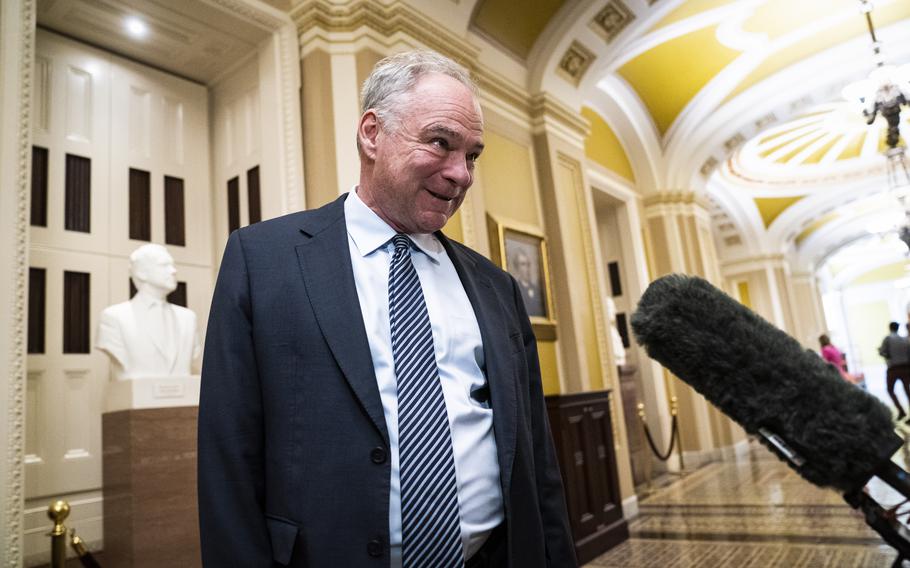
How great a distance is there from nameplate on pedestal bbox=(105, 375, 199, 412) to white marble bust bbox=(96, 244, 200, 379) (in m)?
0.04

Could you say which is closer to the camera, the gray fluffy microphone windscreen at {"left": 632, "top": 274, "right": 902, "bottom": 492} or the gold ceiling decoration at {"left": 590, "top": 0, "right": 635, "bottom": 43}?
the gray fluffy microphone windscreen at {"left": 632, "top": 274, "right": 902, "bottom": 492}

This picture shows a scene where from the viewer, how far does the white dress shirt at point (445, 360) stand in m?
1.19

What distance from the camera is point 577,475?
487 cm

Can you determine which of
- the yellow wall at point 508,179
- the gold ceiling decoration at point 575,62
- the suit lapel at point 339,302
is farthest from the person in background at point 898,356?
the suit lapel at point 339,302

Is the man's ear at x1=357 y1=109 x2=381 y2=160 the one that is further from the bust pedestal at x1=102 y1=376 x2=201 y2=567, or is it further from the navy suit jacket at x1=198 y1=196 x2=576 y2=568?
the bust pedestal at x1=102 y1=376 x2=201 y2=567

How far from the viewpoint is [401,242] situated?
4.45 feet

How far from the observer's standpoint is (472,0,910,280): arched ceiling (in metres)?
6.32

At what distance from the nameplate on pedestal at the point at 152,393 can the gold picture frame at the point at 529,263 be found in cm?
268

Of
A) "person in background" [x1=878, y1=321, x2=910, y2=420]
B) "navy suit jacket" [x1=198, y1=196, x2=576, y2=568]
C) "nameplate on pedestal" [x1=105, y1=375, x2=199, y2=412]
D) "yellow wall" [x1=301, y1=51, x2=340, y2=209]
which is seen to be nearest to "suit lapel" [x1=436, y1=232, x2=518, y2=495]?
"navy suit jacket" [x1=198, y1=196, x2=576, y2=568]

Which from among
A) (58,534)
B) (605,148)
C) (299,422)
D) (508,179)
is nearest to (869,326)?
(605,148)

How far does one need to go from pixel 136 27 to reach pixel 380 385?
4310 mm

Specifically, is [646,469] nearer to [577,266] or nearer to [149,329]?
[577,266]

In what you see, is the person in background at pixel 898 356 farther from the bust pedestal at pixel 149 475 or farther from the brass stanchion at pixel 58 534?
the brass stanchion at pixel 58 534

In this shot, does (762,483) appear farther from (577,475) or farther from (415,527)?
(415,527)
